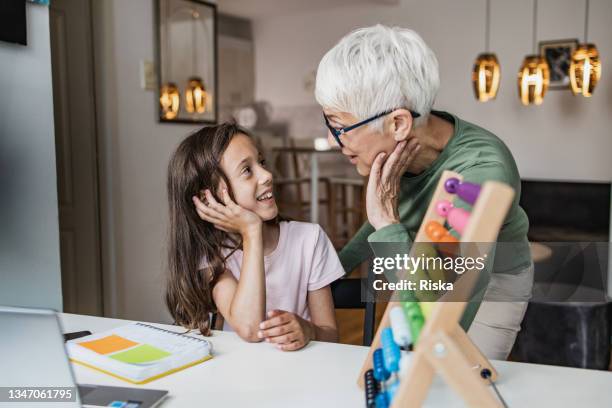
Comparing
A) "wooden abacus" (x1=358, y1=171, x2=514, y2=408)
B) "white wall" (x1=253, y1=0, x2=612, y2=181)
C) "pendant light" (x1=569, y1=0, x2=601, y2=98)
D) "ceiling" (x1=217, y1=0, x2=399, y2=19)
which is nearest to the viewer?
"wooden abacus" (x1=358, y1=171, x2=514, y2=408)

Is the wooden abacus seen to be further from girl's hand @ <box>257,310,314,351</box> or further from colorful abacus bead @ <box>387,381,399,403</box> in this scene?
girl's hand @ <box>257,310,314,351</box>

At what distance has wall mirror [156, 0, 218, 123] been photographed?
319 centimetres

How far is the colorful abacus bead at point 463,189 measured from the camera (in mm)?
679

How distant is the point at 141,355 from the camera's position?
3.39ft

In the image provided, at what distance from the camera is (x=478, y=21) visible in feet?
18.5

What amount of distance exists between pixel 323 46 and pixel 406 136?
19.3ft

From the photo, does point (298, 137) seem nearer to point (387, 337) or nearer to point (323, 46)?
point (323, 46)

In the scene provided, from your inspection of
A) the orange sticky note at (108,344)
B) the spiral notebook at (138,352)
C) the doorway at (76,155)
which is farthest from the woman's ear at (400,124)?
the doorway at (76,155)

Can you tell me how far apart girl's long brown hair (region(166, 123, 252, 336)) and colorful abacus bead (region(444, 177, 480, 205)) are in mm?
801

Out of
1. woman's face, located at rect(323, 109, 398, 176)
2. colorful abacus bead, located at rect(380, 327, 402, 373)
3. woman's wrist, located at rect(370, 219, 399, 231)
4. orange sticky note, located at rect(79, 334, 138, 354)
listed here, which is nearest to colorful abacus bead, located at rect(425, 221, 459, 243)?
colorful abacus bead, located at rect(380, 327, 402, 373)

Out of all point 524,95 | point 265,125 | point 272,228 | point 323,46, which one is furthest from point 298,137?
point 272,228

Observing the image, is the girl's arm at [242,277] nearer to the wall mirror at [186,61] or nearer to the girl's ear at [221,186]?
the girl's ear at [221,186]

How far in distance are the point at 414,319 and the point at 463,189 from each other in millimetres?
182

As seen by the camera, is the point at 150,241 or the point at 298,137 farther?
the point at 298,137
